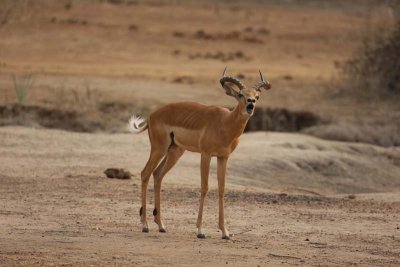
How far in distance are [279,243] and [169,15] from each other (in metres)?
28.4

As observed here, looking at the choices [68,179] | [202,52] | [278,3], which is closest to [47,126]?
[68,179]

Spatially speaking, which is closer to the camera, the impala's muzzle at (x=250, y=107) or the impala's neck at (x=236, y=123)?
the impala's muzzle at (x=250, y=107)

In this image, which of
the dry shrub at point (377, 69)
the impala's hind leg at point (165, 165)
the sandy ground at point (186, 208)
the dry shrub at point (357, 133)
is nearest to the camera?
the sandy ground at point (186, 208)

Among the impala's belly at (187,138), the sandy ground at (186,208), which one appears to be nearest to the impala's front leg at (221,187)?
the sandy ground at (186,208)

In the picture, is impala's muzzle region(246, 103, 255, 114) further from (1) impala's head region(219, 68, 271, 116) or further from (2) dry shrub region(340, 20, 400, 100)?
(2) dry shrub region(340, 20, 400, 100)

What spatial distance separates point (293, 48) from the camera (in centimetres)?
3653

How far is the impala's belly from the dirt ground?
985 millimetres

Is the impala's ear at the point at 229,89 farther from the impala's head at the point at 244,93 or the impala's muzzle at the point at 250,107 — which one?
the impala's muzzle at the point at 250,107

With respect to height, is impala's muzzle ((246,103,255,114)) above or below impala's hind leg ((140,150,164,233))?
above

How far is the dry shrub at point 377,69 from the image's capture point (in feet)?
91.5

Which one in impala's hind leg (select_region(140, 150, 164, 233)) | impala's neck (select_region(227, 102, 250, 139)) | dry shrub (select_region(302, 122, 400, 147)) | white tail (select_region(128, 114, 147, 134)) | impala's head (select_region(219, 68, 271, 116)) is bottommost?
dry shrub (select_region(302, 122, 400, 147))

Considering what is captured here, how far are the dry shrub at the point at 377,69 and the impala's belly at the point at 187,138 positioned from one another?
15.2m

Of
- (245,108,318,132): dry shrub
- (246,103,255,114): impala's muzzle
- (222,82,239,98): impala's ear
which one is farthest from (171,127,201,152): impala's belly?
(245,108,318,132): dry shrub

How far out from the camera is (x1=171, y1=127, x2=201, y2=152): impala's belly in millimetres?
12953
